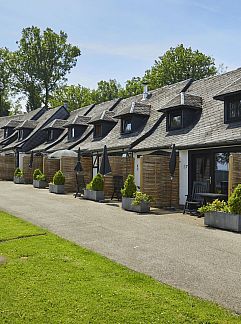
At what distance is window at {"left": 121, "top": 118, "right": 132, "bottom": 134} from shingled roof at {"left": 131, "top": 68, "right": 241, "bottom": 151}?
2665 millimetres

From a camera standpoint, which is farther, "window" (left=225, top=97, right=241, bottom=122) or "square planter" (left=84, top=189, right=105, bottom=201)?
"square planter" (left=84, top=189, right=105, bottom=201)

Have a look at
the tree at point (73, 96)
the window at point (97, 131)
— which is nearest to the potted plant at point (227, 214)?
the window at point (97, 131)

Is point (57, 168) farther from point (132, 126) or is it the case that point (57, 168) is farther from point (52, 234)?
point (52, 234)

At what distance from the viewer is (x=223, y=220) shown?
436 inches

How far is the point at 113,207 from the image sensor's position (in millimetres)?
16031

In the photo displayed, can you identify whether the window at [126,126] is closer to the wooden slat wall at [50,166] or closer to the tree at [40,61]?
the wooden slat wall at [50,166]

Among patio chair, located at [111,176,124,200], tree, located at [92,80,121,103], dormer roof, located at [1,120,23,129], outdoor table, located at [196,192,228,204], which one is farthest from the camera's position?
tree, located at [92,80,121,103]

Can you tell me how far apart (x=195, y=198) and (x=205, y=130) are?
3067 millimetres

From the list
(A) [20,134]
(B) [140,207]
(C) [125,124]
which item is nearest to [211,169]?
(B) [140,207]

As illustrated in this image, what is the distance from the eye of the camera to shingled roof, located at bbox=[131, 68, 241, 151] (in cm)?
1450

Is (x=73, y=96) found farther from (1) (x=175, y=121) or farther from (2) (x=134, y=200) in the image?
(2) (x=134, y=200)

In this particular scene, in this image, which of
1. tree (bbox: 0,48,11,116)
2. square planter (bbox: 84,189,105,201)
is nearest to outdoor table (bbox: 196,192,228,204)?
square planter (bbox: 84,189,105,201)

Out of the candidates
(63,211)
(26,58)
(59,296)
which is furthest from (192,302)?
(26,58)

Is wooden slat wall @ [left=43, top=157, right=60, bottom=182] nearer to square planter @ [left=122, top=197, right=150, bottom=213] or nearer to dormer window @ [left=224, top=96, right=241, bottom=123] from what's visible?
square planter @ [left=122, top=197, right=150, bottom=213]
